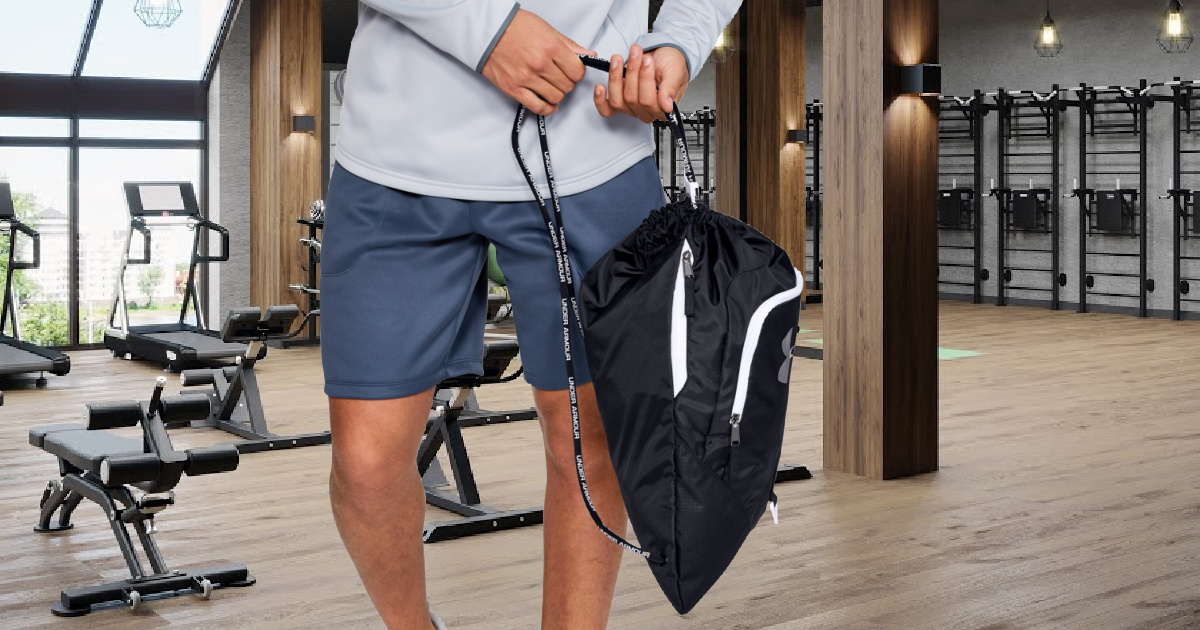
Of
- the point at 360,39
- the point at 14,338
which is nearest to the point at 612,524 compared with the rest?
the point at 360,39

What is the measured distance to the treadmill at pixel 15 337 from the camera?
7133mm

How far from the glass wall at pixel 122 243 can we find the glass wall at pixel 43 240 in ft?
0.40

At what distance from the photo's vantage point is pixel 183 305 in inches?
361

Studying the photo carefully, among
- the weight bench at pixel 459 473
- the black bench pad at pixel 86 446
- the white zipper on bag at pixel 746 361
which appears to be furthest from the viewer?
the weight bench at pixel 459 473

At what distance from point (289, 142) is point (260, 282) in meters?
1.12

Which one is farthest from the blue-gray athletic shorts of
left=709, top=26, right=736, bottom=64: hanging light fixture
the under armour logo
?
left=709, top=26, right=736, bottom=64: hanging light fixture

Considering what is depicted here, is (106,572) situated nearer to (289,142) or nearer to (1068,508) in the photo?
(1068,508)

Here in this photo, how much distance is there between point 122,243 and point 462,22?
9.02m

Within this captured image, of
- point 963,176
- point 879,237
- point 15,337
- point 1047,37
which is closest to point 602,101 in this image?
point 879,237

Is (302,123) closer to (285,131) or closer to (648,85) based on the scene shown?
(285,131)

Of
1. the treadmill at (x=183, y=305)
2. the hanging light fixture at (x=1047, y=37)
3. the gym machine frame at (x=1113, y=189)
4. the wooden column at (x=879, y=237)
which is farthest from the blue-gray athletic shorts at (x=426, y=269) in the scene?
the gym machine frame at (x=1113, y=189)

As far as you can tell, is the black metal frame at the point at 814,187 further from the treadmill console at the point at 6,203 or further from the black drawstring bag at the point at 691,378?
the black drawstring bag at the point at 691,378

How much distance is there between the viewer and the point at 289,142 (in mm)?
9195

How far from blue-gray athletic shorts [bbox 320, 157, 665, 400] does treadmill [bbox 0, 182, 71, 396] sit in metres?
6.31
